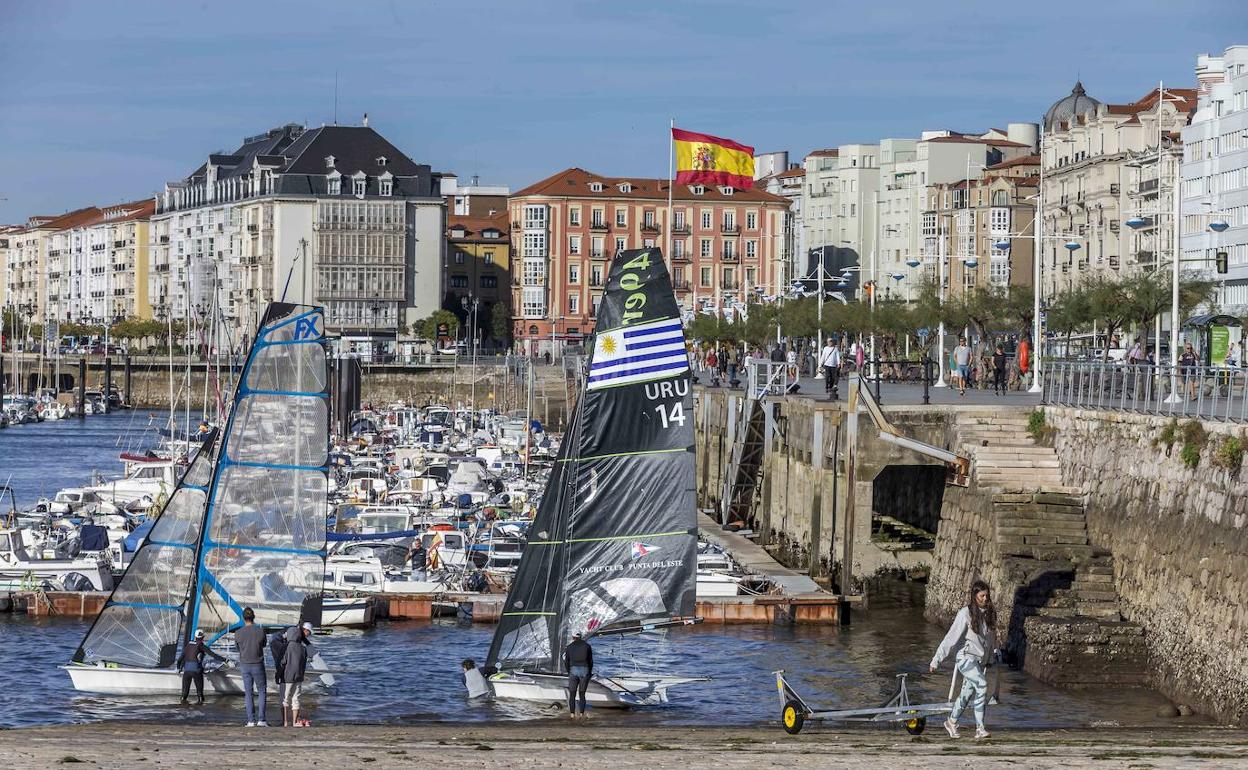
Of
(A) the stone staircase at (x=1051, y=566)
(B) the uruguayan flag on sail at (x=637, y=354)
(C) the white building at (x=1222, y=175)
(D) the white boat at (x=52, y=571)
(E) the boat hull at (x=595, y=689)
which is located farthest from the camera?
(C) the white building at (x=1222, y=175)

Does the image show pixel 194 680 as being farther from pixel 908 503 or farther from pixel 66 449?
pixel 66 449

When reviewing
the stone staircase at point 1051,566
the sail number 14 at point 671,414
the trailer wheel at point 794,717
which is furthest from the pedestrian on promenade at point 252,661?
the stone staircase at point 1051,566

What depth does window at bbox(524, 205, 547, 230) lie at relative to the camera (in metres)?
165

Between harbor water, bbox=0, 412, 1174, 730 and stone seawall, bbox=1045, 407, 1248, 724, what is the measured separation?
1006 mm

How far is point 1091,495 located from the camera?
35844 mm

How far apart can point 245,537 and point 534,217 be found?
135013 millimetres

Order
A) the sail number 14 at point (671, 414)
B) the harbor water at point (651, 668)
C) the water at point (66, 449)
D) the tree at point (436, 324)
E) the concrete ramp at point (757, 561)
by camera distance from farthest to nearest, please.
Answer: the tree at point (436, 324)
the water at point (66, 449)
the concrete ramp at point (757, 561)
the harbor water at point (651, 668)
the sail number 14 at point (671, 414)

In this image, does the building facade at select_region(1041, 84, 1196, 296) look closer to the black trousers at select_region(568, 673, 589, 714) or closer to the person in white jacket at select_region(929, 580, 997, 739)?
the black trousers at select_region(568, 673, 589, 714)

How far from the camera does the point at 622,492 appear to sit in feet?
91.9

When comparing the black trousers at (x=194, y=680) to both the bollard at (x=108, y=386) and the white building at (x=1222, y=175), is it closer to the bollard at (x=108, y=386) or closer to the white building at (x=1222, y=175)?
the white building at (x=1222, y=175)

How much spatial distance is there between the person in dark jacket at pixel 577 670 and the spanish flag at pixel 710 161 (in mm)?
20895

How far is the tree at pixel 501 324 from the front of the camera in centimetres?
16900

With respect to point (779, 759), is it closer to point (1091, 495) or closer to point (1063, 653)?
point (1063, 653)

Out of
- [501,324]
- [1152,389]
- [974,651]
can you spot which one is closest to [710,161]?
[1152,389]
